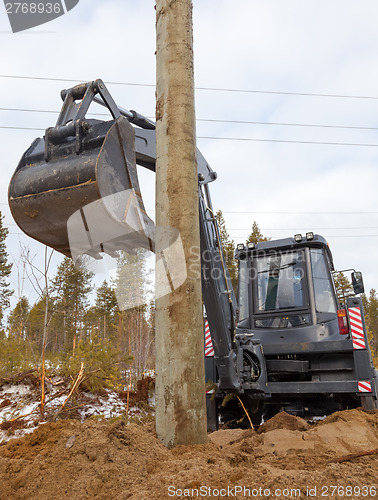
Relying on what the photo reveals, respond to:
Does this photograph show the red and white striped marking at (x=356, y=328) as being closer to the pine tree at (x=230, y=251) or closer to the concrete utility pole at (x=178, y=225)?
the concrete utility pole at (x=178, y=225)

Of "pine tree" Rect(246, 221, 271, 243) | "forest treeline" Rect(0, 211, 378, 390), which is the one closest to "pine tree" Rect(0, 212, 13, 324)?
"forest treeline" Rect(0, 211, 378, 390)

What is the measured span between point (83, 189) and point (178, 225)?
32.7 inches

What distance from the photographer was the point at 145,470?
2.47 meters

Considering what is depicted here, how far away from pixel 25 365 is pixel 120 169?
6431 mm

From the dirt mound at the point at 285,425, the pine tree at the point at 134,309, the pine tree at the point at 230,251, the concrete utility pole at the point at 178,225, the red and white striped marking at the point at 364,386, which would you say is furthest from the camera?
the pine tree at the point at 230,251

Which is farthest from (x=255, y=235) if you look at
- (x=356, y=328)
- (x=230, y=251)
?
(x=356, y=328)

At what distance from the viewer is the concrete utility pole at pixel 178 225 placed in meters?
2.87

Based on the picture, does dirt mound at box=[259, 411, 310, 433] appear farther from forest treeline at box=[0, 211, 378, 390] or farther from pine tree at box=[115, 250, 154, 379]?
pine tree at box=[115, 250, 154, 379]

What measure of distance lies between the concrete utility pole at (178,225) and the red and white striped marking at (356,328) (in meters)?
3.97

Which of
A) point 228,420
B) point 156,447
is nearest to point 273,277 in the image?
point 228,420

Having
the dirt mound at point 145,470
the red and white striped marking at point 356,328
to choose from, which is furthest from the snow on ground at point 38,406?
the red and white striped marking at point 356,328

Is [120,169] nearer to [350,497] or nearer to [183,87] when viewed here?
[183,87]

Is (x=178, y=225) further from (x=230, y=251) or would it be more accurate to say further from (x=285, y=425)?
(x=230, y=251)

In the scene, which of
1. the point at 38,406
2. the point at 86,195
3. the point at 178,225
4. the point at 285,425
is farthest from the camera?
the point at 38,406
